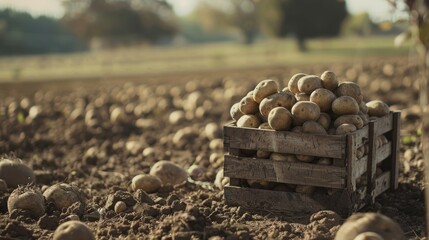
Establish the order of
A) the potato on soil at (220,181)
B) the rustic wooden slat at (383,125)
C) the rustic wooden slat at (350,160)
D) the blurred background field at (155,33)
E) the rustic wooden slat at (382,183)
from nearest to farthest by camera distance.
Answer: the rustic wooden slat at (350,160)
the rustic wooden slat at (383,125)
the rustic wooden slat at (382,183)
the potato on soil at (220,181)
the blurred background field at (155,33)

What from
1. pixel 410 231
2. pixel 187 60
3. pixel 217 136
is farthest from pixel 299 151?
pixel 187 60

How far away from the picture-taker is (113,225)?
6633 mm

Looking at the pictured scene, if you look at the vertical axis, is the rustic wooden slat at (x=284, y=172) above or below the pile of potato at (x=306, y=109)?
below

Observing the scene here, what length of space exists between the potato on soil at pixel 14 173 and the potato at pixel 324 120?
3.81 metres

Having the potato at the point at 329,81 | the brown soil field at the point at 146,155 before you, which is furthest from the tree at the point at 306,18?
the potato at the point at 329,81

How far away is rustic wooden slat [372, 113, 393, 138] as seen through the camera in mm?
7105

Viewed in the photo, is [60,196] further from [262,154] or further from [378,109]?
[378,109]

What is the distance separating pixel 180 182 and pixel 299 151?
94.4 inches

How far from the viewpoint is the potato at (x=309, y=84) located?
23.0 ft

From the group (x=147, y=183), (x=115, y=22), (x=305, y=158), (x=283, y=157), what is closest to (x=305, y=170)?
(x=305, y=158)

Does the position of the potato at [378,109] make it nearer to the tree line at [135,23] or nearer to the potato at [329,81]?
the potato at [329,81]

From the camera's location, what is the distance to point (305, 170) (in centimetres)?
669

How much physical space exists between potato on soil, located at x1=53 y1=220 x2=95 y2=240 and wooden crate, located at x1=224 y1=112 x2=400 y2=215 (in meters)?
1.78

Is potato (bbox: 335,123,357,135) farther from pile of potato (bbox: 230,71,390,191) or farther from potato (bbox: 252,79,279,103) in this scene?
potato (bbox: 252,79,279,103)
